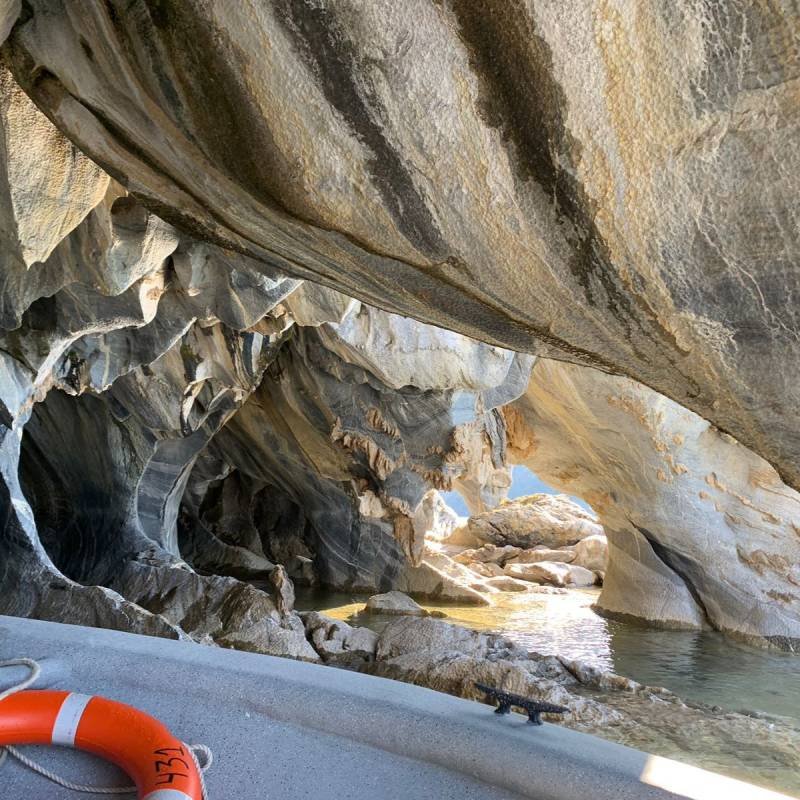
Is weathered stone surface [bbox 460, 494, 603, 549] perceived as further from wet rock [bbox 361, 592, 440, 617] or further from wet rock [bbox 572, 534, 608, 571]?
wet rock [bbox 361, 592, 440, 617]

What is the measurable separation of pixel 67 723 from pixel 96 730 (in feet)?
0.36

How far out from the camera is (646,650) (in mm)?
11734

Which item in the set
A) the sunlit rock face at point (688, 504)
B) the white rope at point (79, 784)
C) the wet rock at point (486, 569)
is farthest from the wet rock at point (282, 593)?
the wet rock at point (486, 569)

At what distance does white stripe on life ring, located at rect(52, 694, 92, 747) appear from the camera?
105 inches

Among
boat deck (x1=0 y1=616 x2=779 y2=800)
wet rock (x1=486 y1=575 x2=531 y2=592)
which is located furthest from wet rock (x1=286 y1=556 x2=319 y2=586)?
boat deck (x1=0 y1=616 x2=779 y2=800)

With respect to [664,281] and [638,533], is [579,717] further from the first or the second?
[638,533]

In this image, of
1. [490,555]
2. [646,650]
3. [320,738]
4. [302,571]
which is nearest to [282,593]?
[646,650]

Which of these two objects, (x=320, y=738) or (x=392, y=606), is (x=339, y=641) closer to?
(x=392, y=606)

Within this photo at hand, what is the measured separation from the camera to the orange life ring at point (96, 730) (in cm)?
251

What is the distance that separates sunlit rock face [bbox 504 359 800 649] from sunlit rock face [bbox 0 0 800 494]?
375 inches

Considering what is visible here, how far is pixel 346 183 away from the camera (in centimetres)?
262

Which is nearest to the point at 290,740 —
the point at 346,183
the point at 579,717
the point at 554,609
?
the point at 346,183

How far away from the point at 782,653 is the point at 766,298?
11225mm

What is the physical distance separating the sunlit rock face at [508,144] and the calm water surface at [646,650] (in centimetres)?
732
